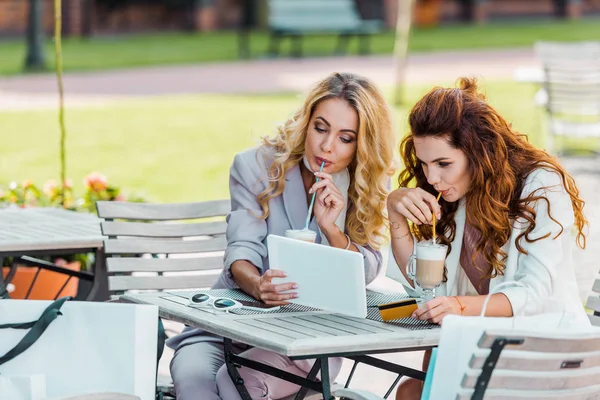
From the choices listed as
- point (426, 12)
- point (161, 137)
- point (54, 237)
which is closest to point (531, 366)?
point (54, 237)

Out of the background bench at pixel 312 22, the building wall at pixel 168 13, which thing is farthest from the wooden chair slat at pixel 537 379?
the building wall at pixel 168 13

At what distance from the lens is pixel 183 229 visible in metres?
4.89

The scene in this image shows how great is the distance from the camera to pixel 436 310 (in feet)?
11.0

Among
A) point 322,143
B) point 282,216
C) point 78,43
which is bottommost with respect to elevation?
point 78,43

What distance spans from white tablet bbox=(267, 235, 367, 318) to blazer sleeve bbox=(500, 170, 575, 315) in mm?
463

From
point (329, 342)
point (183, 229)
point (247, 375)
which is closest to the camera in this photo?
point (329, 342)

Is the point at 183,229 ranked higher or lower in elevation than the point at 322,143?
lower

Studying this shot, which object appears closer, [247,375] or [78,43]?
[247,375]

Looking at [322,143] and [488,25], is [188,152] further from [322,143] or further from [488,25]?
[488,25]

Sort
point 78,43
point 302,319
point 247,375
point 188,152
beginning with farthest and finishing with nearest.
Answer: point 78,43
point 188,152
point 247,375
point 302,319

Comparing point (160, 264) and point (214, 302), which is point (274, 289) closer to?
point (214, 302)

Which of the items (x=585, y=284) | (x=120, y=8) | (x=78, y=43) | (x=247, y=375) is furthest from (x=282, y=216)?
(x=120, y=8)

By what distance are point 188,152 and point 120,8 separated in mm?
16377

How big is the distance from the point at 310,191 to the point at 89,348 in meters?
0.99
